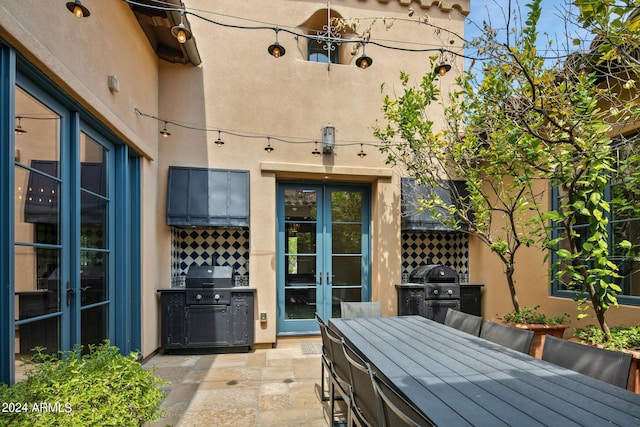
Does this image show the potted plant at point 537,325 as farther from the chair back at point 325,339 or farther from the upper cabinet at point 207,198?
the upper cabinet at point 207,198

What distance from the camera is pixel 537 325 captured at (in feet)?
12.6

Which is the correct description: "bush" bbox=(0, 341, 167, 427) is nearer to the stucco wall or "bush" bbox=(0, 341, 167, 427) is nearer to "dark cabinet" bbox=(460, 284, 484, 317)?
the stucco wall

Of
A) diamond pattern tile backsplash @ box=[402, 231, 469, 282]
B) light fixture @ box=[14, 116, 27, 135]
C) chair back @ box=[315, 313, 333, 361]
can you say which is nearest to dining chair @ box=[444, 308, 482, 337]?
chair back @ box=[315, 313, 333, 361]

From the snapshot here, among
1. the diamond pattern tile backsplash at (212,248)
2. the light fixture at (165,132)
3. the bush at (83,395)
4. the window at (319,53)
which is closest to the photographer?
the bush at (83,395)

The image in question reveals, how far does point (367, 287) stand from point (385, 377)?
3944mm

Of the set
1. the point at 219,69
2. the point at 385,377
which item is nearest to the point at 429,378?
the point at 385,377

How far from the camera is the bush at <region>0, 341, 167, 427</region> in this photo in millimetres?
Result: 1599

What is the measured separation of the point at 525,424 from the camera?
1.37m

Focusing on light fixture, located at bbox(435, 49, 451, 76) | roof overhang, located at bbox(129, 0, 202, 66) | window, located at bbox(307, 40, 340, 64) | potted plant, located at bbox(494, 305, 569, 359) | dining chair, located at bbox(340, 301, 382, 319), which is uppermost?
window, located at bbox(307, 40, 340, 64)

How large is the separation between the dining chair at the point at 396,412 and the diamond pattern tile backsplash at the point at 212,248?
4158mm

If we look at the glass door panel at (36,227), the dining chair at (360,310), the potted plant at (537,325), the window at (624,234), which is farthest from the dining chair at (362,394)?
the window at (624,234)

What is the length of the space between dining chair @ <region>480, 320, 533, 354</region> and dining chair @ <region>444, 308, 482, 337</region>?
68 millimetres

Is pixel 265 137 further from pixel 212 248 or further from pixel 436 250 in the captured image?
pixel 436 250

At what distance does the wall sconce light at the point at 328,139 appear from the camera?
5.50 meters
